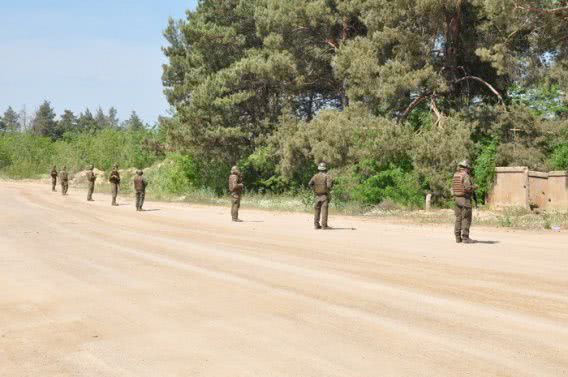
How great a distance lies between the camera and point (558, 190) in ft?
79.2

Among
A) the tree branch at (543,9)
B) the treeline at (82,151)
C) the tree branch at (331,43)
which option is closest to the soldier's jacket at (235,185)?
the tree branch at (543,9)

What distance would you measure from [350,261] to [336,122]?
17298mm

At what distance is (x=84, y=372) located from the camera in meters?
5.02

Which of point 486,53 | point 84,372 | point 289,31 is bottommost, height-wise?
point 84,372

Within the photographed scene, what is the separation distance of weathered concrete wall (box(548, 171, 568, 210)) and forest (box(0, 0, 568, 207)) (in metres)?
1.79

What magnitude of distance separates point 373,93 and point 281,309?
22081 mm

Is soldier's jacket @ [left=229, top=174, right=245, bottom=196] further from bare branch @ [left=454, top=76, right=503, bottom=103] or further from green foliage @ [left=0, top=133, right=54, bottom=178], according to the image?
green foliage @ [left=0, top=133, right=54, bottom=178]

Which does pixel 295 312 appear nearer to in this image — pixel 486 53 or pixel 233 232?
pixel 233 232

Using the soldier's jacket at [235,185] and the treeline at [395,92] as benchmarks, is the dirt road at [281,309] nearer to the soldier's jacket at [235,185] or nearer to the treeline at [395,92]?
the soldier's jacket at [235,185]

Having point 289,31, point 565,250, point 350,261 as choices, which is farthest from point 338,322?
point 289,31

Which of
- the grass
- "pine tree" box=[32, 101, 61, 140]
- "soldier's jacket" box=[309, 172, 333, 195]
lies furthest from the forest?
"pine tree" box=[32, 101, 61, 140]

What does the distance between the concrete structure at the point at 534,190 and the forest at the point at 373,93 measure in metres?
1.11

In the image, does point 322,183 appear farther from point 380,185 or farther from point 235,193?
point 380,185

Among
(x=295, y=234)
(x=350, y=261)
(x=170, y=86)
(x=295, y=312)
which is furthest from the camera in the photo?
(x=170, y=86)
